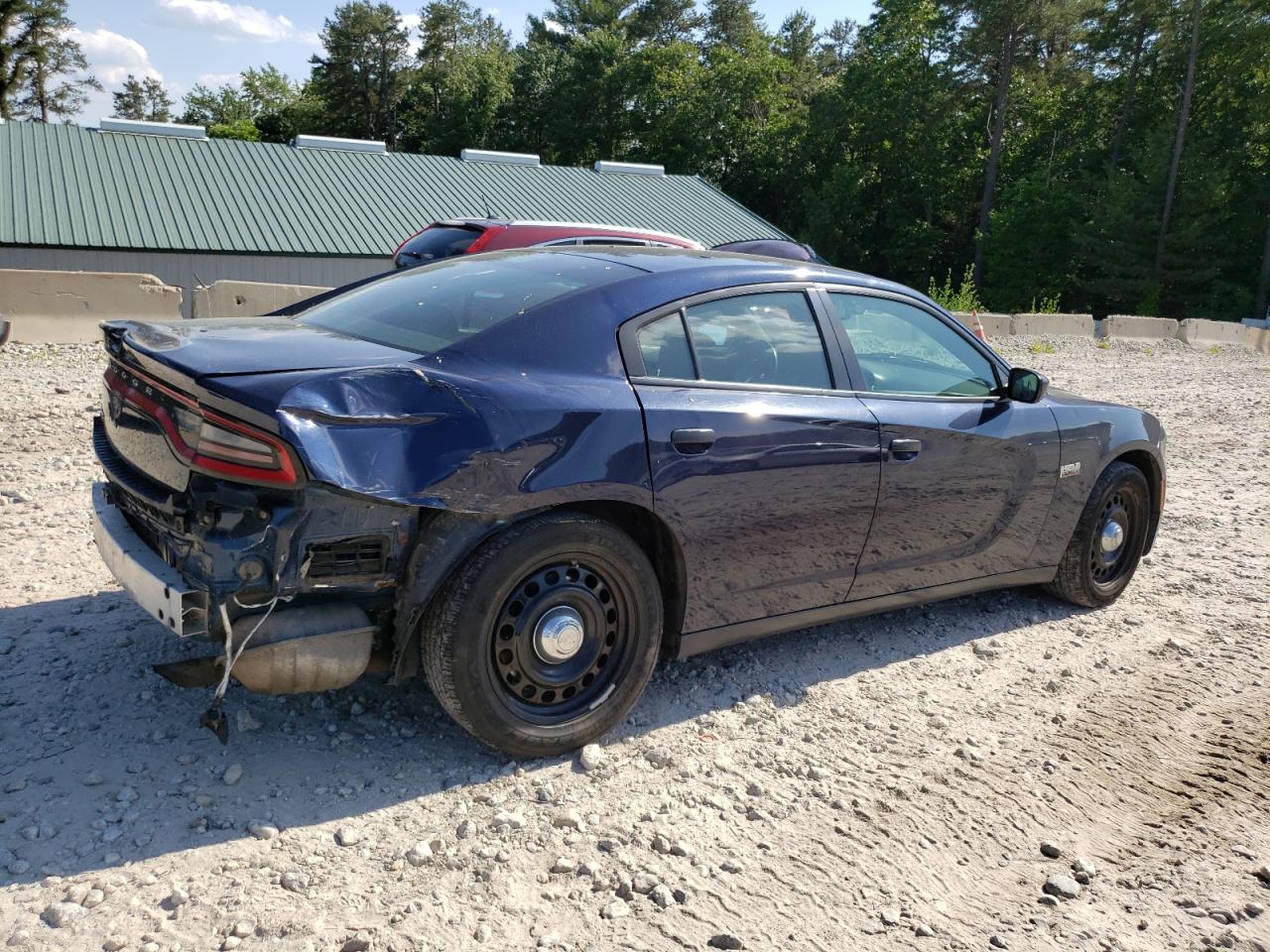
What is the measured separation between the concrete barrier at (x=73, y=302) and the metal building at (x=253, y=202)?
Result: 17.0 metres

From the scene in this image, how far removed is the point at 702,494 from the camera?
11.6 ft

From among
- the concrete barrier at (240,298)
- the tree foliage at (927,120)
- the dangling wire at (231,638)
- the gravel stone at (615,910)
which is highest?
the tree foliage at (927,120)

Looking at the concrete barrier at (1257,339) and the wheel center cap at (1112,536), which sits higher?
the concrete barrier at (1257,339)

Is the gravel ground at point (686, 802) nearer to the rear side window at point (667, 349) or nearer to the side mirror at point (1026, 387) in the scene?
the side mirror at point (1026, 387)

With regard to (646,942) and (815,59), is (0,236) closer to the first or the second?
(646,942)

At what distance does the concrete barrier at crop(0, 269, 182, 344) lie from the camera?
1049cm

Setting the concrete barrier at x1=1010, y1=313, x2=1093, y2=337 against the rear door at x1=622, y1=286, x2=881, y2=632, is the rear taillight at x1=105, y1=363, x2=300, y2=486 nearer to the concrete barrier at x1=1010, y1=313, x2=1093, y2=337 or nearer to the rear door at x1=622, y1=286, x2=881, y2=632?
the rear door at x1=622, y1=286, x2=881, y2=632

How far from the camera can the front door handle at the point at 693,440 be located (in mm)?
3451

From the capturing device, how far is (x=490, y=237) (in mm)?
10883

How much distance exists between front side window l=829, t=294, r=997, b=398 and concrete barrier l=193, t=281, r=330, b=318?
26.4 ft

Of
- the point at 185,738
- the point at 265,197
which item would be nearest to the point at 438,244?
the point at 185,738

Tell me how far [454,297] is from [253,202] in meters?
29.5

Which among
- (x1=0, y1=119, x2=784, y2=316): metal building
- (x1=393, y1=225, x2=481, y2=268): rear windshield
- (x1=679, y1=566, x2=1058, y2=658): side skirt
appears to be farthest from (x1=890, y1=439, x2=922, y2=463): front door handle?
(x1=0, y1=119, x2=784, y2=316): metal building

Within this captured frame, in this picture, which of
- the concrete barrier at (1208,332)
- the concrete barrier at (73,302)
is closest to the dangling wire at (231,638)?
the concrete barrier at (73,302)
